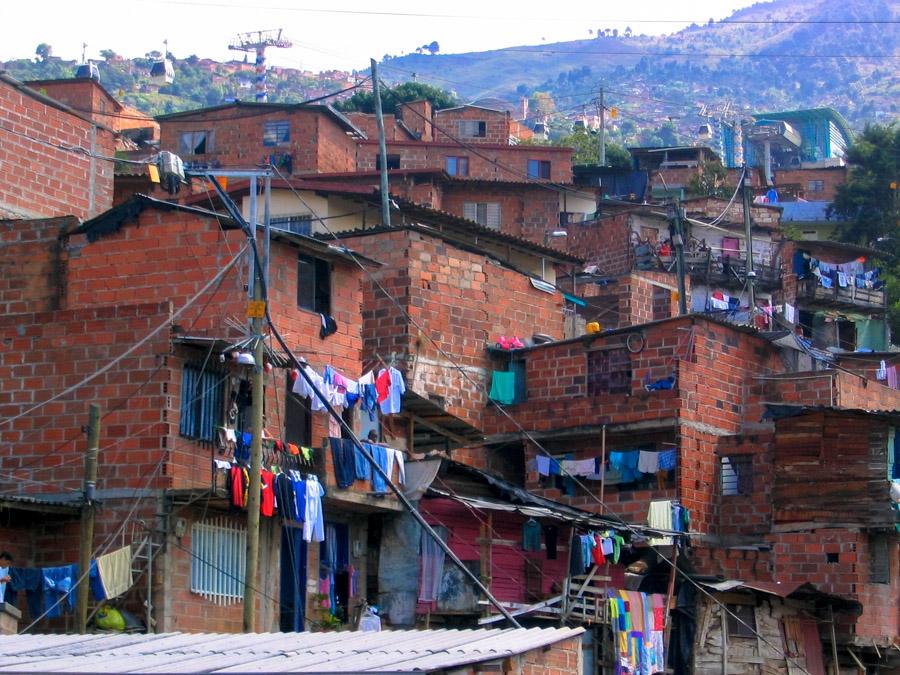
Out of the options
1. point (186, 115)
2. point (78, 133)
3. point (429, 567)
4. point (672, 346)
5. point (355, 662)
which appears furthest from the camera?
point (186, 115)

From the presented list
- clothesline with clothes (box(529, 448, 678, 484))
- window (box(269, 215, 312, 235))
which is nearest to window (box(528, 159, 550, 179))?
window (box(269, 215, 312, 235))

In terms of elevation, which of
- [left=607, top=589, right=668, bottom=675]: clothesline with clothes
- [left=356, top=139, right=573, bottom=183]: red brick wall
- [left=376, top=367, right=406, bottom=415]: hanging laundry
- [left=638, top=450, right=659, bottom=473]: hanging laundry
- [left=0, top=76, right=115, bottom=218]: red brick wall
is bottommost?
[left=607, top=589, right=668, bottom=675]: clothesline with clothes

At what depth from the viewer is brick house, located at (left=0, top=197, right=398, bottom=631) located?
22.5 metres

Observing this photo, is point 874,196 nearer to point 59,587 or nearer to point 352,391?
point 352,391

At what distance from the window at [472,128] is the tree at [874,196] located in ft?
44.9

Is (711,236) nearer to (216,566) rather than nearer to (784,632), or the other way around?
(784,632)

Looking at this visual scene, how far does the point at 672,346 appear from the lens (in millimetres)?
32281

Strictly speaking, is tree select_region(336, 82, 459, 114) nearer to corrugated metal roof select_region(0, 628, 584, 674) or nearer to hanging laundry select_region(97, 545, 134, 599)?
hanging laundry select_region(97, 545, 134, 599)

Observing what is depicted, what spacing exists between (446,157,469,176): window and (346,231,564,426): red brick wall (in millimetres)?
19955

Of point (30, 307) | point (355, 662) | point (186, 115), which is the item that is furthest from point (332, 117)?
point (355, 662)

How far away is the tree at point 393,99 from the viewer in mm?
65562

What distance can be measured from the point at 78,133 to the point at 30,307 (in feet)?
28.4

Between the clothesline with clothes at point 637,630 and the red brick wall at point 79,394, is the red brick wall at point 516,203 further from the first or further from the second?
the red brick wall at point 79,394

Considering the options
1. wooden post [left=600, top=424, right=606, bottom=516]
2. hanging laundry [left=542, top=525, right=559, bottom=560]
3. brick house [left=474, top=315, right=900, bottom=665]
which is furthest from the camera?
wooden post [left=600, top=424, right=606, bottom=516]
